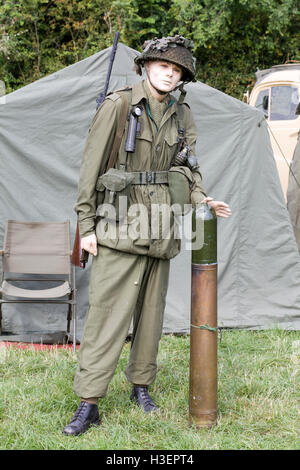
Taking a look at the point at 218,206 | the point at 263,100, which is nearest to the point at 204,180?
the point at 218,206

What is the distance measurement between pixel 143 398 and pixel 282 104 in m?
6.30

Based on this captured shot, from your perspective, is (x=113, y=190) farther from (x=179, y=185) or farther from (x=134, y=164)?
(x=179, y=185)

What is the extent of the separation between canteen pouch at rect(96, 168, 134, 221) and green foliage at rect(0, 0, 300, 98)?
27.6 ft

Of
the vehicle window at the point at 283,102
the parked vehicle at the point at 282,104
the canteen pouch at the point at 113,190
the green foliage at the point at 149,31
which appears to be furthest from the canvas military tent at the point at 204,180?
the green foliage at the point at 149,31

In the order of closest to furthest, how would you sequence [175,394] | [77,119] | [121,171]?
[121,171], [175,394], [77,119]

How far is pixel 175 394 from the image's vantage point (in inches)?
125

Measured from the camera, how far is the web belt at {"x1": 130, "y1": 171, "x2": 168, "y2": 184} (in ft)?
8.89

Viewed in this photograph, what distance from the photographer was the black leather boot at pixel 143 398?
291 cm

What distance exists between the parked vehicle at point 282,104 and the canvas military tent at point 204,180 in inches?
129

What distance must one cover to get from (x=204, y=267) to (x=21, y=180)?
2210 mm

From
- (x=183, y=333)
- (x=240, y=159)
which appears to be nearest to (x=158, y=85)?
(x=240, y=159)

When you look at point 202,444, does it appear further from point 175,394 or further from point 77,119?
point 77,119

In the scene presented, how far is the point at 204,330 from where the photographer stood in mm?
2672
